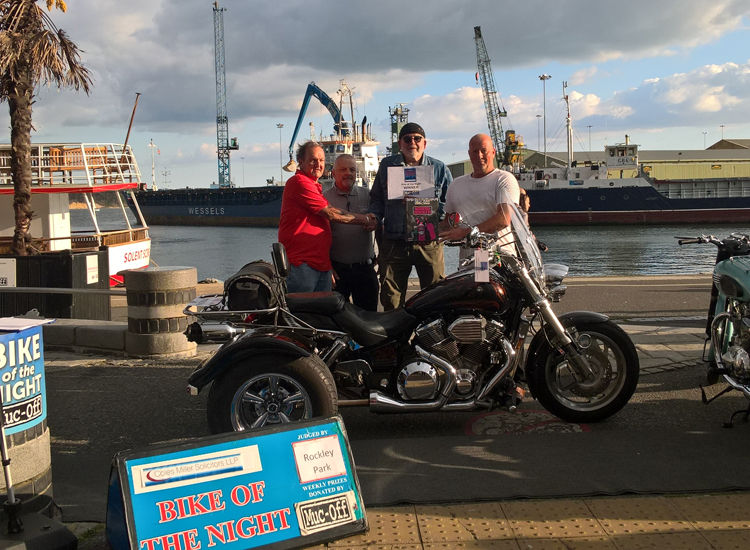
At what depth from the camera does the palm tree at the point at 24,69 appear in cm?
1367

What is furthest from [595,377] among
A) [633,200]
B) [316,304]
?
[633,200]

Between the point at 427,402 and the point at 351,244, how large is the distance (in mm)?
1805

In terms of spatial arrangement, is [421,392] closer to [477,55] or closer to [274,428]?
[274,428]

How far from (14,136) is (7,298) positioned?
7.05m

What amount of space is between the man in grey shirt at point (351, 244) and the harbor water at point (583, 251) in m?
15.8

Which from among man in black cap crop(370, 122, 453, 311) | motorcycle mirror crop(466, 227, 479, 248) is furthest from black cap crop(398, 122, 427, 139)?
motorcycle mirror crop(466, 227, 479, 248)

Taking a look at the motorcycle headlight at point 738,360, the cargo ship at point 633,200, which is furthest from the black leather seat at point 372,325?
the cargo ship at point 633,200

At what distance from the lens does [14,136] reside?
1430cm

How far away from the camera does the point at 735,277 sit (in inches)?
164

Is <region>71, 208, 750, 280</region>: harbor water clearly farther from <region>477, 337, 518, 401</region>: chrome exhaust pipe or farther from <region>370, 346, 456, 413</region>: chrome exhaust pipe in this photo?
<region>370, 346, 456, 413</region>: chrome exhaust pipe

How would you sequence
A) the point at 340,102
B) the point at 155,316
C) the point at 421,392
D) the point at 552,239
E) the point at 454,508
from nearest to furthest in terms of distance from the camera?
the point at 454,508, the point at 421,392, the point at 155,316, the point at 552,239, the point at 340,102

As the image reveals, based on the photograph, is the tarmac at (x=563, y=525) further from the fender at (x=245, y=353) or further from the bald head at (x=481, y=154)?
the bald head at (x=481, y=154)

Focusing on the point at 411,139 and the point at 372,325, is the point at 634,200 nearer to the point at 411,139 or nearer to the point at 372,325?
the point at 411,139

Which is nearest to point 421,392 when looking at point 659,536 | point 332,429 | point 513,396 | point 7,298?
point 513,396
